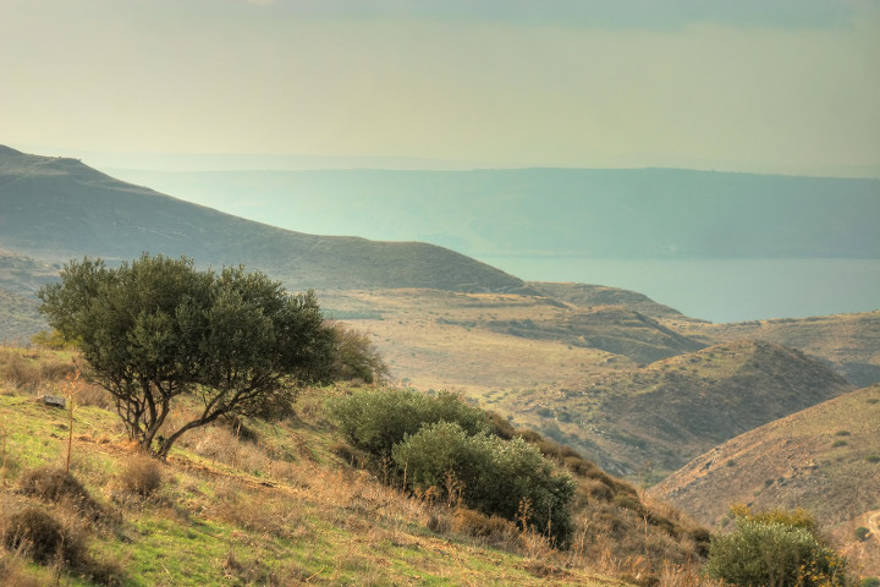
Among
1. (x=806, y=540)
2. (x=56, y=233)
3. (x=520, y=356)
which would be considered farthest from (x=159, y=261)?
(x=56, y=233)

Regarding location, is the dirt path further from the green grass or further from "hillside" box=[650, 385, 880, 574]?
the green grass

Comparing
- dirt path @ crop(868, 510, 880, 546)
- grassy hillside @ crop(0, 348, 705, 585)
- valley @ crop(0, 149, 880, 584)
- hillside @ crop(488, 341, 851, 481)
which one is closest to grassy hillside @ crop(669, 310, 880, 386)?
valley @ crop(0, 149, 880, 584)

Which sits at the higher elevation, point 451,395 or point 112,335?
point 112,335

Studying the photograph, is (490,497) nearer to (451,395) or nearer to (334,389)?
(451,395)

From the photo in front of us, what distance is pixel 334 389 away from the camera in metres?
29.0

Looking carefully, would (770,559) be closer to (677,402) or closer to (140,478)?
(140,478)

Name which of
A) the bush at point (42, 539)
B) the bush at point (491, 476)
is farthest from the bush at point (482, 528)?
the bush at point (42, 539)

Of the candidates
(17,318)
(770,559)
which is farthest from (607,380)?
(770,559)

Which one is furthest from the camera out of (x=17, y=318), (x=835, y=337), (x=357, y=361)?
(x=835, y=337)

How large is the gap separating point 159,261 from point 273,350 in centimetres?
258

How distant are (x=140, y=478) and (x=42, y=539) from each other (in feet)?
7.95

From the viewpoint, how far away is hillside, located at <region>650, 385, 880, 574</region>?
52959mm

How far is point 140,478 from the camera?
8766mm

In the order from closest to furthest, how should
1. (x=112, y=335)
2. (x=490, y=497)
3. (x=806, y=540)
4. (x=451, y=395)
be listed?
(x=112, y=335)
(x=806, y=540)
(x=490, y=497)
(x=451, y=395)
